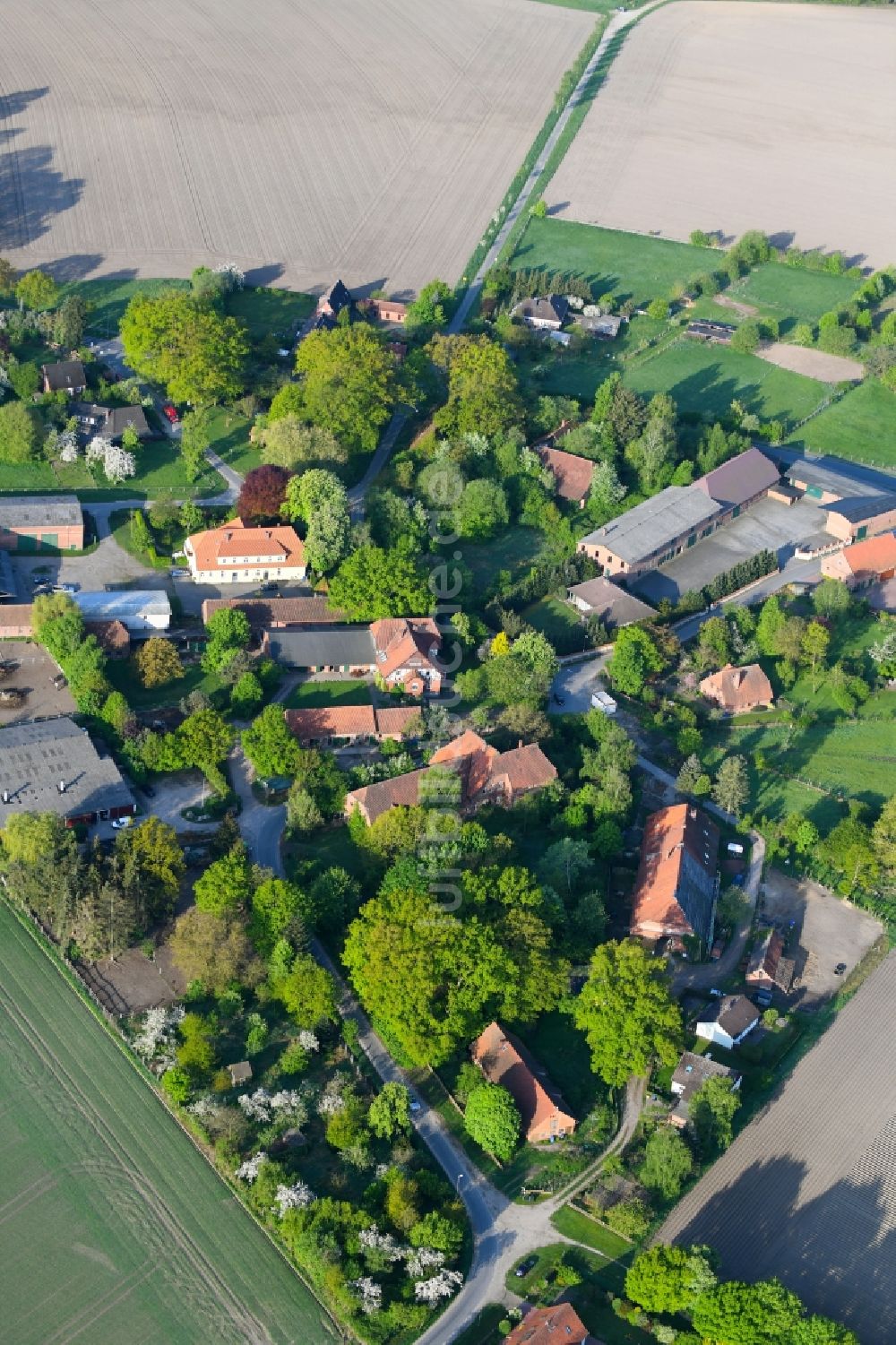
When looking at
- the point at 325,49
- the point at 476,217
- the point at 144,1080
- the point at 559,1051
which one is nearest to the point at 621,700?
the point at 559,1051

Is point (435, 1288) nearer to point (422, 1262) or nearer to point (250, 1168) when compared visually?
point (422, 1262)

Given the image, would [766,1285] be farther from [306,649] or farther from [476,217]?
[476,217]

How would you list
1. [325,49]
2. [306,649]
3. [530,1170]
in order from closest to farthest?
[530,1170], [306,649], [325,49]

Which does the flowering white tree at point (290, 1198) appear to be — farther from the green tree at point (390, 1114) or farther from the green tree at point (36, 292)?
the green tree at point (36, 292)

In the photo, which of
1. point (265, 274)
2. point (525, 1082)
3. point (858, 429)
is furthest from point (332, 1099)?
point (265, 274)

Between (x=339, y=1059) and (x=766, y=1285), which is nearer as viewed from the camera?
(x=766, y=1285)

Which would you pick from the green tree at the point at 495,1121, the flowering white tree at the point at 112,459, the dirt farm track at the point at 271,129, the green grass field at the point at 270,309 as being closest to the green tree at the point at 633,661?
the green tree at the point at 495,1121
